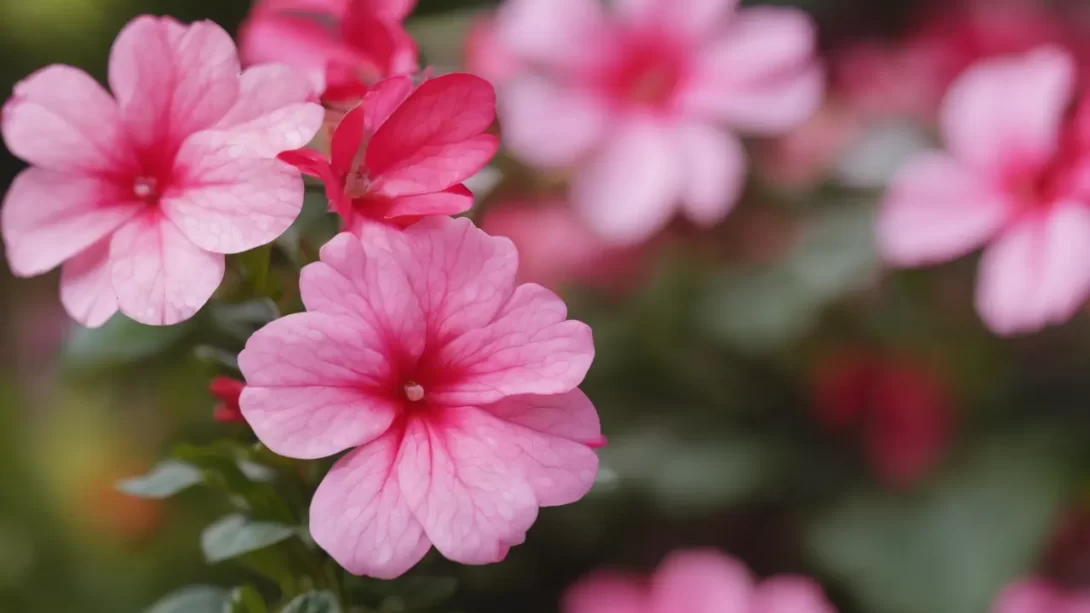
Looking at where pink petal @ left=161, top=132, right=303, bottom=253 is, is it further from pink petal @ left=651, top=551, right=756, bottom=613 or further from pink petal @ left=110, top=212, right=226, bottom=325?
pink petal @ left=651, top=551, right=756, bottom=613

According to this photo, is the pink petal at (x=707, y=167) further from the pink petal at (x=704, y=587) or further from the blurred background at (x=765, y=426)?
the pink petal at (x=704, y=587)

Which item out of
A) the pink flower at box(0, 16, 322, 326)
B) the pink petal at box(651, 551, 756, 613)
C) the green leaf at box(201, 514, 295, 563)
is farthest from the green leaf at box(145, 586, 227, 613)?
the pink petal at box(651, 551, 756, 613)

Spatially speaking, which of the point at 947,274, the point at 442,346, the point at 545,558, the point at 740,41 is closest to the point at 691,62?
the point at 740,41

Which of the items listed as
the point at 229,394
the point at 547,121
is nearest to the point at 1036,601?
the point at 547,121

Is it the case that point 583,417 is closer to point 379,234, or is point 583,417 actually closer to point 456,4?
point 379,234

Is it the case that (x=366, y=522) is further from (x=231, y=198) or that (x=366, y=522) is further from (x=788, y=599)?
(x=788, y=599)

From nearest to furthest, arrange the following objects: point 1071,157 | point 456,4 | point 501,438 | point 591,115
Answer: point 501,438
point 1071,157
point 591,115
point 456,4
